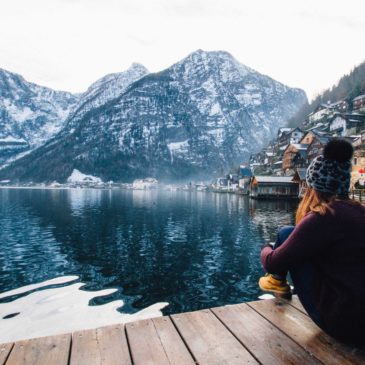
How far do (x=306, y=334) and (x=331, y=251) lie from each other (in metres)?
1.45

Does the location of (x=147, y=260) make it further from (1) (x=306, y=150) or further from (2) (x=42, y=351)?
(1) (x=306, y=150)

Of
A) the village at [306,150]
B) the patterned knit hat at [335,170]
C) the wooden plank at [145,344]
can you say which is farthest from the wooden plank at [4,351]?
the village at [306,150]

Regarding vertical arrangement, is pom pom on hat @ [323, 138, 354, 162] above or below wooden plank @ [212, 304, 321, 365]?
above

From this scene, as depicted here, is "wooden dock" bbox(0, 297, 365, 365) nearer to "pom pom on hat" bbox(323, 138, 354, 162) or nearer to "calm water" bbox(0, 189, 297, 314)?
"pom pom on hat" bbox(323, 138, 354, 162)

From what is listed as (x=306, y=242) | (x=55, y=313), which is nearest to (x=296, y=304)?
(x=306, y=242)

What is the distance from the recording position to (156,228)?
30.6 m

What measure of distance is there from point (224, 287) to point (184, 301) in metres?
2.45

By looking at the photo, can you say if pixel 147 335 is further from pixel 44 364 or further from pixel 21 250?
pixel 21 250

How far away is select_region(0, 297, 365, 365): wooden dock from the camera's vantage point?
3.22m

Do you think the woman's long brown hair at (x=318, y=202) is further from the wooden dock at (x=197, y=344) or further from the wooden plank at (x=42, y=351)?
the wooden plank at (x=42, y=351)

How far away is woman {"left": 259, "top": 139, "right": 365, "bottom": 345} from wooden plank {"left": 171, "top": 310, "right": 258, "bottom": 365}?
962 mm

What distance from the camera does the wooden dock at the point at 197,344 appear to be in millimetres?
3217

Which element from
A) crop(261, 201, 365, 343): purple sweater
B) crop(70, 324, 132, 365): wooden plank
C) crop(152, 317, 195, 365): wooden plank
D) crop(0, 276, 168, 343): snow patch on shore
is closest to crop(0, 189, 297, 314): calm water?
crop(0, 276, 168, 343): snow patch on shore

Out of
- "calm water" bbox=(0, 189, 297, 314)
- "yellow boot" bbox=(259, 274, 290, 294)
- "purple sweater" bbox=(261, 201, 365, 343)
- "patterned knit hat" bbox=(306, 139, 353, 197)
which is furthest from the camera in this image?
"calm water" bbox=(0, 189, 297, 314)
